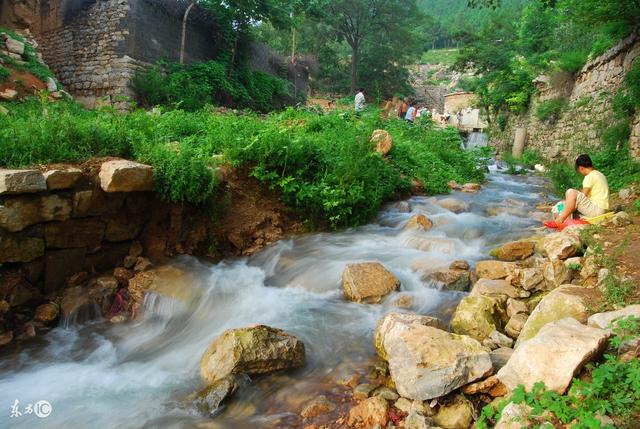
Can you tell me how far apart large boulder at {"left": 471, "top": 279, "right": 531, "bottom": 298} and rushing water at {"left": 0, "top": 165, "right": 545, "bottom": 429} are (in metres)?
0.30

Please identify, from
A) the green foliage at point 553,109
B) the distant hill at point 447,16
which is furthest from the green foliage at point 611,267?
the distant hill at point 447,16

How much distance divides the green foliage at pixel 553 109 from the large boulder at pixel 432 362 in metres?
13.3

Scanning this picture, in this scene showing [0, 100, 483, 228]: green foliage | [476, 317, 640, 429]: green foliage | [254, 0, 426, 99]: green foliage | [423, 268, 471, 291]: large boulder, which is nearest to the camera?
[476, 317, 640, 429]: green foliage

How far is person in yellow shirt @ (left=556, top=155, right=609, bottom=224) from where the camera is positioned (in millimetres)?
5559

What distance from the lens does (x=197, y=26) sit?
575 inches

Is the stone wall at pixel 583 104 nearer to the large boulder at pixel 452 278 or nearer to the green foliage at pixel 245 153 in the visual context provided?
the green foliage at pixel 245 153

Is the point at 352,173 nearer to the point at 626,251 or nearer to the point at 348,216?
the point at 348,216

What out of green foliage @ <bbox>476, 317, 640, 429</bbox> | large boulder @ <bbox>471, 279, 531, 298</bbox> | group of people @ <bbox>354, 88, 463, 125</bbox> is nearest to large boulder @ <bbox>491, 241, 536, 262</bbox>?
large boulder @ <bbox>471, 279, 531, 298</bbox>

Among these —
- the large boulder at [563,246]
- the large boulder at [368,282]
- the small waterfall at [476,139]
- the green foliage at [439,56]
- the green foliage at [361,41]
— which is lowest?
the large boulder at [368,282]

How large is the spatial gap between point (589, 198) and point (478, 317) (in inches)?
130

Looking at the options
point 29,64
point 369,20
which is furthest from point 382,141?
point 369,20

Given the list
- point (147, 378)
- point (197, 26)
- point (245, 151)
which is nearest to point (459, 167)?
point (245, 151)

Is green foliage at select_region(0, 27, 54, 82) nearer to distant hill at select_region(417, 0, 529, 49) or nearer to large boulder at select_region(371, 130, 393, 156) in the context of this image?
large boulder at select_region(371, 130, 393, 156)

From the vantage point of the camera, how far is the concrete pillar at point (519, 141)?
58.2 feet
